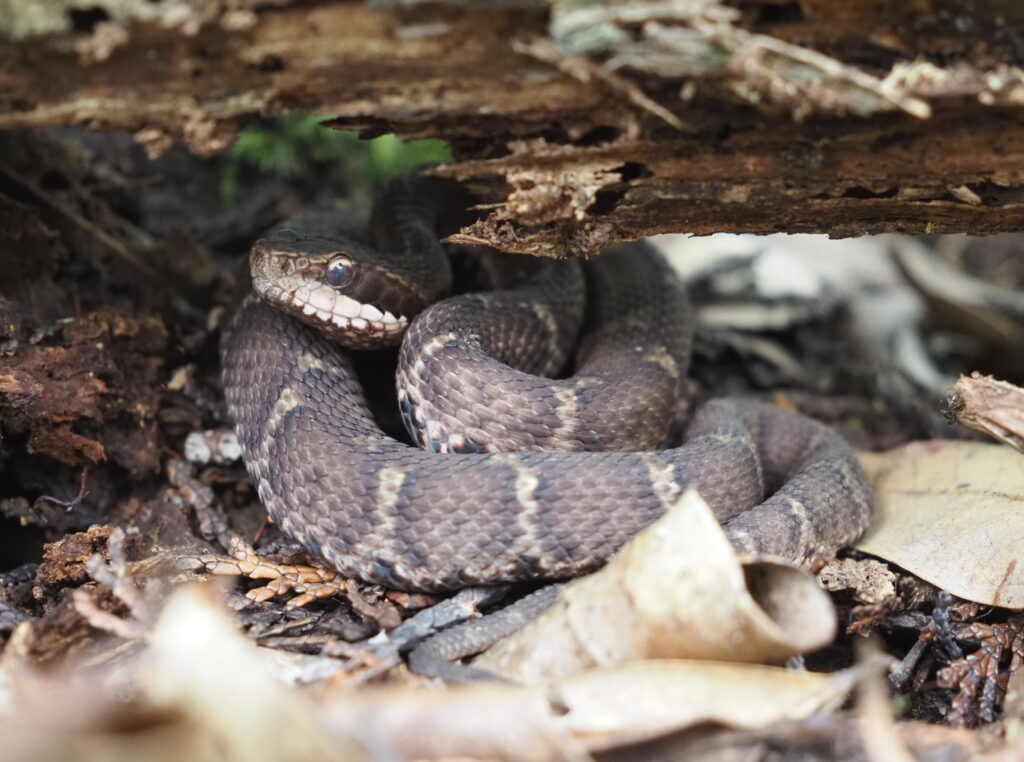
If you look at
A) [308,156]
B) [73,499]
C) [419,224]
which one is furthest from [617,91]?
[308,156]

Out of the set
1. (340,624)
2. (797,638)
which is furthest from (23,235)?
(797,638)

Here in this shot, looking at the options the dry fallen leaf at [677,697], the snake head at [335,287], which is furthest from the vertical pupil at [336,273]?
the dry fallen leaf at [677,697]

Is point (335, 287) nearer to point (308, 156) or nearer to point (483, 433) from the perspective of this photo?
point (483, 433)

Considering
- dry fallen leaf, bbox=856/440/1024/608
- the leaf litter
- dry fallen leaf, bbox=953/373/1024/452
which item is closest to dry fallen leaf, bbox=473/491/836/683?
the leaf litter

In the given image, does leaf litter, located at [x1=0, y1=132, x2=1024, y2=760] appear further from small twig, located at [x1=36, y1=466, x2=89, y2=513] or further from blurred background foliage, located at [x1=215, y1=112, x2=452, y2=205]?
blurred background foliage, located at [x1=215, y1=112, x2=452, y2=205]

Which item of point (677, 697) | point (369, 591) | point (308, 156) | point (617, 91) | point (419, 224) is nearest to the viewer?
point (677, 697)

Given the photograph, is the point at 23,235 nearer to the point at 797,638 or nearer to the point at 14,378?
the point at 14,378
